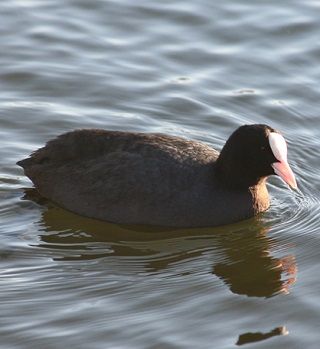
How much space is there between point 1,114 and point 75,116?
71 centimetres

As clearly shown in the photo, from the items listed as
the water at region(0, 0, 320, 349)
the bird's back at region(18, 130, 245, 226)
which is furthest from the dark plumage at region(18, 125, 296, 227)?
the water at region(0, 0, 320, 349)

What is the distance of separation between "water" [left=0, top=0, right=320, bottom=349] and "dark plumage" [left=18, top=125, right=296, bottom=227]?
0.15 m

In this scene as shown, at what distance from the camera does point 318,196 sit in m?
10.0

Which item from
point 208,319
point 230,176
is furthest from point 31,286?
point 230,176

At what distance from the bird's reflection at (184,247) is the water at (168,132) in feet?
0.05

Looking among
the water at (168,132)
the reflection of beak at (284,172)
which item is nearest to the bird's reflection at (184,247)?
the water at (168,132)

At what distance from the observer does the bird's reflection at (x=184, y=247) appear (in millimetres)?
8805

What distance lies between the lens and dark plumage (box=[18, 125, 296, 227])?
9.29 meters

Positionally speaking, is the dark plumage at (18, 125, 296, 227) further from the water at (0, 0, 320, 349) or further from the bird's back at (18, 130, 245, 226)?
the water at (0, 0, 320, 349)

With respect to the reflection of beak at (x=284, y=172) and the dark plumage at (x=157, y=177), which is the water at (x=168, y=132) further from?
the reflection of beak at (x=284, y=172)

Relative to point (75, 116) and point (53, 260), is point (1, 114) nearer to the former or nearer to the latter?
point (75, 116)

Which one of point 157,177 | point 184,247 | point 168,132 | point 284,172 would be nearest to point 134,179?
point 157,177

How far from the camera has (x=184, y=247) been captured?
917 cm

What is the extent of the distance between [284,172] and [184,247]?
40.3 inches
